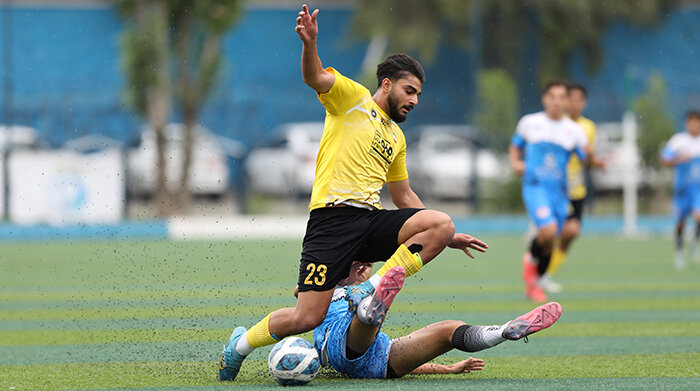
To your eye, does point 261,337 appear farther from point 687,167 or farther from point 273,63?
point 273,63

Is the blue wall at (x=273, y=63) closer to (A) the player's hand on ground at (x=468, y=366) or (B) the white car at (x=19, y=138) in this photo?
(B) the white car at (x=19, y=138)

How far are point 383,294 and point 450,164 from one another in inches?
868

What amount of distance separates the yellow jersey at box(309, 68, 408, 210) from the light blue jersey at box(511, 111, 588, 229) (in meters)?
5.79

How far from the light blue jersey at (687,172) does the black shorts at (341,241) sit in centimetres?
1087

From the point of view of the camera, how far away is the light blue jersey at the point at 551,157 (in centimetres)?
1217

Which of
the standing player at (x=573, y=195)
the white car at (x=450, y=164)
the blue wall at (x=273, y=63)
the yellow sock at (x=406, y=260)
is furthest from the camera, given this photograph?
the blue wall at (x=273, y=63)

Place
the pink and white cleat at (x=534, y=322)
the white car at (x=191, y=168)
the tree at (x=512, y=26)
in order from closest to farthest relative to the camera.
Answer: the pink and white cleat at (x=534, y=322)
the white car at (x=191, y=168)
the tree at (x=512, y=26)

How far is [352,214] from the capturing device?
6.52 metres

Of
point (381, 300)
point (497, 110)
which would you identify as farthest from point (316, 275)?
point (497, 110)

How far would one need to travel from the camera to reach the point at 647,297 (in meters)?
12.0

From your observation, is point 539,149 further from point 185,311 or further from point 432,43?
point 432,43

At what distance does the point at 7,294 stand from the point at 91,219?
1136 centimetres

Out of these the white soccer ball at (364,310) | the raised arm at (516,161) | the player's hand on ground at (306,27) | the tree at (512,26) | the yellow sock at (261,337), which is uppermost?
the tree at (512,26)

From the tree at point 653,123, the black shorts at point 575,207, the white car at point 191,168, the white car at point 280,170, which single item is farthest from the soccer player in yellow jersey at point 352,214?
the tree at point 653,123
